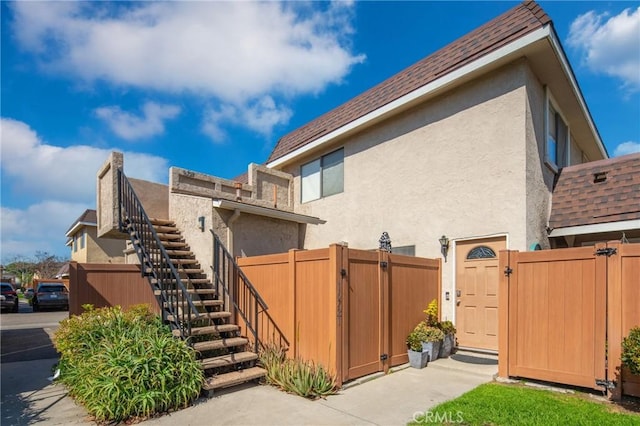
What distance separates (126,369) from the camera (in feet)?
14.6

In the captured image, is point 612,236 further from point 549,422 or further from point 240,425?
point 240,425

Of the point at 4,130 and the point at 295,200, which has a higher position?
the point at 4,130

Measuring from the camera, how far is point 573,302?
518cm

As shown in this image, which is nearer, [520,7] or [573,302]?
[573,302]

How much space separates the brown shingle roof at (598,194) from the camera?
6801mm

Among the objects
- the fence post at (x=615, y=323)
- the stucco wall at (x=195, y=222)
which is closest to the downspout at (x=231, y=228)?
the stucco wall at (x=195, y=222)

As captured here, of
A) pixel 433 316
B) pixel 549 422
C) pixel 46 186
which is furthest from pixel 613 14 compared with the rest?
pixel 46 186

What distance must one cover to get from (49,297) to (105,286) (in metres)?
16.0

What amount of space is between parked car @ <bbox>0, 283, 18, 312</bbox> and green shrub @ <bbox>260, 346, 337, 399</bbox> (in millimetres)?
20533

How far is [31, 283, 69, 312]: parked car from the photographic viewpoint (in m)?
19.7

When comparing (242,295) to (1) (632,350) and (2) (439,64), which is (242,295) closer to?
(1) (632,350)

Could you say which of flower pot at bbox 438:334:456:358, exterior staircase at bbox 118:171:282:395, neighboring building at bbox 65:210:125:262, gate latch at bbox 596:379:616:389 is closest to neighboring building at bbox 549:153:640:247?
gate latch at bbox 596:379:616:389

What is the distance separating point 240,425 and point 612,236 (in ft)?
26.2

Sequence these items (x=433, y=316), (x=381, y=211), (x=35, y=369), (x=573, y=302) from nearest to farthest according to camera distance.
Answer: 1. (x=573, y=302)
2. (x=35, y=369)
3. (x=433, y=316)
4. (x=381, y=211)
